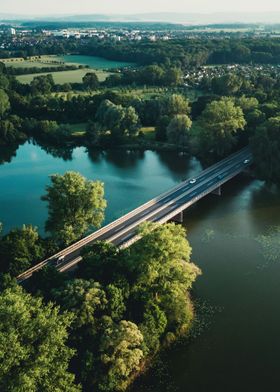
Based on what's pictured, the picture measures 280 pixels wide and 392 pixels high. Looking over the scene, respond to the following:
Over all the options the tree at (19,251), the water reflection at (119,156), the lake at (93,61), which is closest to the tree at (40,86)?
the water reflection at (119,156)

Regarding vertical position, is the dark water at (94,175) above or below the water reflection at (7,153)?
below

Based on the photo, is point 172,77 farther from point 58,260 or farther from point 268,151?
point 58,260

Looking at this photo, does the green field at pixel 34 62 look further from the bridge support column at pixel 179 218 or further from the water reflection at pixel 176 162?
the bridge support column at pixel 179 218

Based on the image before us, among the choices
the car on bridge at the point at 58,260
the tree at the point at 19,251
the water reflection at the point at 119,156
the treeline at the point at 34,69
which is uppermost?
the treeline at the point at 34,69

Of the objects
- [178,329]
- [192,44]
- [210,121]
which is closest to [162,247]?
[178,329]

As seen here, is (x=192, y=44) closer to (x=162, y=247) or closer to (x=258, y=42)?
(x=258, y=42)

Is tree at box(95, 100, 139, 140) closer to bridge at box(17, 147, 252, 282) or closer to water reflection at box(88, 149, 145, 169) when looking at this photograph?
water reflection at box(88, 149, 145, 169)

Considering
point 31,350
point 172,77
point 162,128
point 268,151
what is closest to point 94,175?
point 162,128

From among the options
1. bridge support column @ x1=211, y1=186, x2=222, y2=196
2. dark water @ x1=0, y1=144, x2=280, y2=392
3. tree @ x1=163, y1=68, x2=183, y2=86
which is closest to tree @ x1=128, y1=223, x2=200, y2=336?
dark water @ x1=0, y1=144, x2=280, y2=392
